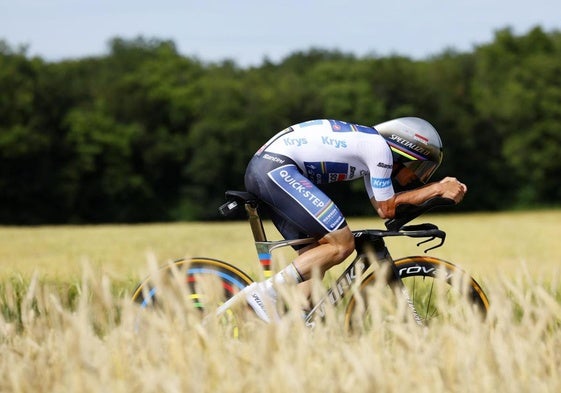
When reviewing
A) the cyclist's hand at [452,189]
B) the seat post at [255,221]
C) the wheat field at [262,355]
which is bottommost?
the wheat field at [262,355]

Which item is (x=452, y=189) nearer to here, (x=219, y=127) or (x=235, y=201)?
(x=235, y=201)

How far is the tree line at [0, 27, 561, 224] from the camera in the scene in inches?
2680

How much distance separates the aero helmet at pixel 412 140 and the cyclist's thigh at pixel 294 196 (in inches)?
21.9

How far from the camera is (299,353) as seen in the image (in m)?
3.53

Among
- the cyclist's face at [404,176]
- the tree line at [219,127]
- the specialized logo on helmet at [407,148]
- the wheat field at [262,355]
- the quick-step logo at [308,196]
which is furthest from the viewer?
the tree line at [219,127]

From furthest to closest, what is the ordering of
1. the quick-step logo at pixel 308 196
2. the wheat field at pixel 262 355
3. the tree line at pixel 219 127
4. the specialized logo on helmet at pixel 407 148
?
the tree line at pixel 219 127 < the specialized logo on helmet at pixel 407 148 < the quick-step logo at pixel 308 196 < the wheat field at pixel 262 355

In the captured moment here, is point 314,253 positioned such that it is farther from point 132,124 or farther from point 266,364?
point 132,124

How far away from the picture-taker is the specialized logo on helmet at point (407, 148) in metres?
5.90

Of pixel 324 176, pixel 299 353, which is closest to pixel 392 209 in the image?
pixel 324 176

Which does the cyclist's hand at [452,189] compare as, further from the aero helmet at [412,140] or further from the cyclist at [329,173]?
the aero helmet at [412,140]

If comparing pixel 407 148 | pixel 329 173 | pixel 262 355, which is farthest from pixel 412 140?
pixel 262 355

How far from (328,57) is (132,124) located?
142 feet

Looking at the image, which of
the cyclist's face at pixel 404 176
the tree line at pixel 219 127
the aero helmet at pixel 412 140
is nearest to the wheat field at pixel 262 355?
the aero helmet at pixel 412 140

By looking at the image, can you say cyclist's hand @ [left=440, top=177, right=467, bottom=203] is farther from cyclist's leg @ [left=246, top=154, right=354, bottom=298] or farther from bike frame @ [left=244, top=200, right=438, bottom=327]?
cyclist's leg @ [left=246, top=154, right=354, bottom=298]
